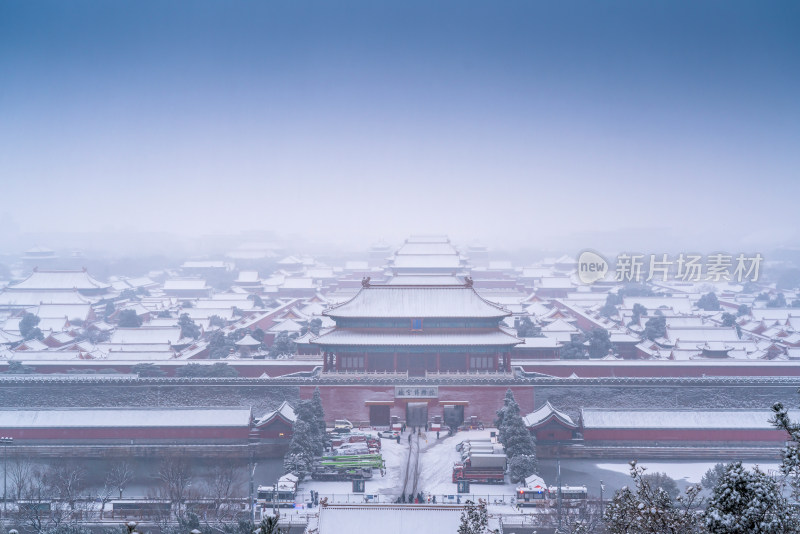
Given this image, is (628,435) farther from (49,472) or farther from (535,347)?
(49,472)

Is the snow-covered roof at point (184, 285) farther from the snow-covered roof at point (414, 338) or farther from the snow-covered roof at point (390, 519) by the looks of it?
the snow-covered roof at point (390, 519)

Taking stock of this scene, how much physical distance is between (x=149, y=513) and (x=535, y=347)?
52.4ft

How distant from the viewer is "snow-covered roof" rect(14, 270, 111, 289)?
43875mm

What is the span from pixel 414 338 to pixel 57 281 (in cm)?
3355

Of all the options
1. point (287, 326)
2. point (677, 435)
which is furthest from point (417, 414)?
point (287, 326)

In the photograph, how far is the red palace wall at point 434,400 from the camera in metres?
21.3

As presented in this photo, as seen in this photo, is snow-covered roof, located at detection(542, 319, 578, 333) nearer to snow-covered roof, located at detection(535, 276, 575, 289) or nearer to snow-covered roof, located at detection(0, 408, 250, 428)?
snow-covered roof, located at detection(0, 408, 250, 428)

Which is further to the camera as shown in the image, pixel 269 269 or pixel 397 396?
pixel 269 269

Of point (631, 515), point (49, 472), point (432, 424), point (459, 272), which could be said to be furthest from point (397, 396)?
point (459, 272)

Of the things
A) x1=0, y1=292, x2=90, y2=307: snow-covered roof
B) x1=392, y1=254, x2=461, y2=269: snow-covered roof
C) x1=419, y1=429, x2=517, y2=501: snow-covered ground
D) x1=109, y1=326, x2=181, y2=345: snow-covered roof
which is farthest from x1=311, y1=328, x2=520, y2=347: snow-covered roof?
x1=0, y1=292, x2=90, y2=307: snow-covered roof

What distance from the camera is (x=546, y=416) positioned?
18.9m

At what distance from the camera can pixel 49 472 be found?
17062 millimetres

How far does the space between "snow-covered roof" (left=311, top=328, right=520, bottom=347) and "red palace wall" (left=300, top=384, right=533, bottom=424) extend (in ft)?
4.79

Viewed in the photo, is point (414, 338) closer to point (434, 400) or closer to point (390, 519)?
point (434, 400)
